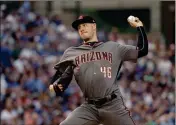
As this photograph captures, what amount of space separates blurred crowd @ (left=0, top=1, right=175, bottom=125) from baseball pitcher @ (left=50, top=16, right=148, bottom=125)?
6.83m

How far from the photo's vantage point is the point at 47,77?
14852mm

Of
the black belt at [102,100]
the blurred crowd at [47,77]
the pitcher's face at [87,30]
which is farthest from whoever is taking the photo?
the blurred crowd at [47,77]

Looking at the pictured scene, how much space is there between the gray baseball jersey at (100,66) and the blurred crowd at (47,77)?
6889mm

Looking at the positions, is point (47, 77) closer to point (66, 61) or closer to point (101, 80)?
point (66, 61)

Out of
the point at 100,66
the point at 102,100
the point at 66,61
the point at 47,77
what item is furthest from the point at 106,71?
the point at 47,77

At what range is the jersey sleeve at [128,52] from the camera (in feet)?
20.9

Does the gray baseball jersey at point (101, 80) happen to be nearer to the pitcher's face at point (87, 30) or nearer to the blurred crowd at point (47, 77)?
the pitcher's face at point (87, 30)

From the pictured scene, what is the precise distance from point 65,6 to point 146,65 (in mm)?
5493

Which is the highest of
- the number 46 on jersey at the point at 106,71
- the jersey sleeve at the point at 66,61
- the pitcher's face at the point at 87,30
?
the pitcher's face at the point at 87,30

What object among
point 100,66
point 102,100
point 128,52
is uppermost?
point 128,52

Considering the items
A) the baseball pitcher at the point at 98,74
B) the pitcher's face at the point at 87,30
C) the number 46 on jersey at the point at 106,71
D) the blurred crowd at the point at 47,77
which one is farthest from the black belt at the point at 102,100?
the blurred crowd at the point at 47,77

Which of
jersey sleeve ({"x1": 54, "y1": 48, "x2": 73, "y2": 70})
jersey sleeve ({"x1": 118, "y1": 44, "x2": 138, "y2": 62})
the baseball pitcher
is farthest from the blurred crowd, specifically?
jersey sleeve ({"x1": 118, "y1": 44, "x2": 138, "y2": 62})

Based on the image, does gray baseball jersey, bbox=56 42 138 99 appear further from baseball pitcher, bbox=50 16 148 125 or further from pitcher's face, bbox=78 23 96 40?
pitcher's face, bbox=78 23 96 40

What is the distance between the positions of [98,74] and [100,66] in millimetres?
95
